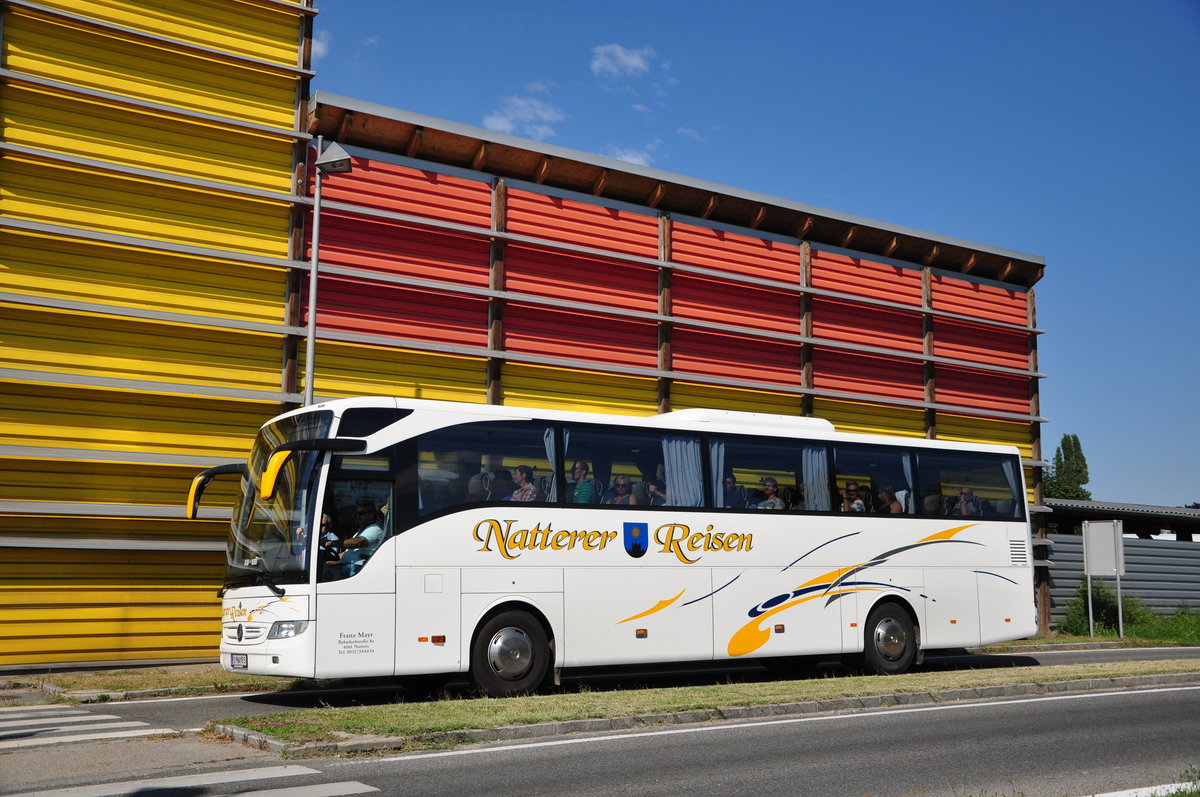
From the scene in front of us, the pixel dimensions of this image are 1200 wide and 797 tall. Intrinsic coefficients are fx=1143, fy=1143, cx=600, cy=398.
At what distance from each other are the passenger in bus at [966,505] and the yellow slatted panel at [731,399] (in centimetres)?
541

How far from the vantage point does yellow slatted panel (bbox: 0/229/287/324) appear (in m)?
17.2

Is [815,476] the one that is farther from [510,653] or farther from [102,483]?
[102,483]

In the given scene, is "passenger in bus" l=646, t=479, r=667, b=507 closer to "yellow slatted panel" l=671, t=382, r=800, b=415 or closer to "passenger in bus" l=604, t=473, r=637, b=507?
"passenger in bus" l=604, t=473, r=637, b=507

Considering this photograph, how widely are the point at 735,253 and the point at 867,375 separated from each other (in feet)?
14.3

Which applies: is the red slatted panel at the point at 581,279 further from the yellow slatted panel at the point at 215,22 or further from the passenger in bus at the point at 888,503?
the passenger in bus at the point at 888,503

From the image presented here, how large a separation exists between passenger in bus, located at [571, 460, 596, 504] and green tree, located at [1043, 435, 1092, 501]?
118 metres

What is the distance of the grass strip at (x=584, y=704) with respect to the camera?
32.9 feet

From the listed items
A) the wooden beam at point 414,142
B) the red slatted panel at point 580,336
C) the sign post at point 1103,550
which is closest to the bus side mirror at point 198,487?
the red slatted panel at point 580,336

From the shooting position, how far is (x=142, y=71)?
1842 cm

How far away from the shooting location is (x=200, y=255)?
18281 millimetres

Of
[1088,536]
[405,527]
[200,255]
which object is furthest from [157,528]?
[1088,536]

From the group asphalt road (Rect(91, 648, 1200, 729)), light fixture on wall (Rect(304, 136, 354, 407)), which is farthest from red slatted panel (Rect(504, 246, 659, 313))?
asphalt road (Rect(91, 648, 1200, 729))

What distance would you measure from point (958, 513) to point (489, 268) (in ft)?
30.6

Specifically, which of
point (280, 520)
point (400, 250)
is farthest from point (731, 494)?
point (400, 250)
